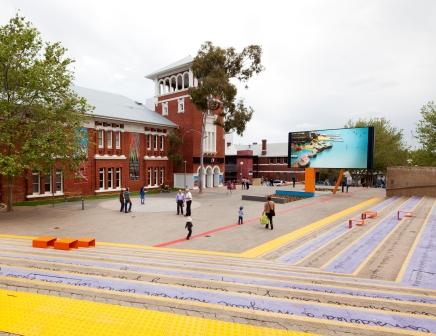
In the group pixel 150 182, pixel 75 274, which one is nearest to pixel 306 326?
pixel 75 274

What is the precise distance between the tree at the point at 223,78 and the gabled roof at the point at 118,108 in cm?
922

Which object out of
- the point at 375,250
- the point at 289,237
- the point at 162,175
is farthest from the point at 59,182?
the point at 375,250

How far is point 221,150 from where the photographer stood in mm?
48906

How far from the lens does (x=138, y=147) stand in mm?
39719

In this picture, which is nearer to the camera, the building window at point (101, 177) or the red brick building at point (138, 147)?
the red brick building at point (138, 147)

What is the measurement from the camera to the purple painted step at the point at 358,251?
9158 mm

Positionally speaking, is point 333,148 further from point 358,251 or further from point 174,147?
point 358,251

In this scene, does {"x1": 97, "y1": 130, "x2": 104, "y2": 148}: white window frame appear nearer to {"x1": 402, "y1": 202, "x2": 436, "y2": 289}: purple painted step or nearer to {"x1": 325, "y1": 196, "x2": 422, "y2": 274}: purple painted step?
{"x1": 325, "y1": 196, "x2": 422, "y2": 274}: purple painted step

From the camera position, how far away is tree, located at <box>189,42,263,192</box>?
33.9 metres

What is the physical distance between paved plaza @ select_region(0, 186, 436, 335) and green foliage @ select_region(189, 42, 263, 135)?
22.4 metres

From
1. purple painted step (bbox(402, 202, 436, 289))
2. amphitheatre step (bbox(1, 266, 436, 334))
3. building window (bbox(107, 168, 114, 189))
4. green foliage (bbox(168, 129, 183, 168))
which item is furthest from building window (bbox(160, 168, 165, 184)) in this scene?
amphitheatre step (bbox(1, 266, 436, 334))

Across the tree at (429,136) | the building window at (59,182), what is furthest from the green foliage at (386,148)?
the building window at (59,182)

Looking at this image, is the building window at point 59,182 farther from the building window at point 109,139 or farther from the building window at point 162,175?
the building window at point 162,175

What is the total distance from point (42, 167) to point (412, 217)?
81.1 ft
